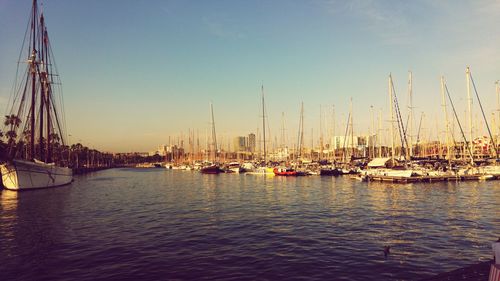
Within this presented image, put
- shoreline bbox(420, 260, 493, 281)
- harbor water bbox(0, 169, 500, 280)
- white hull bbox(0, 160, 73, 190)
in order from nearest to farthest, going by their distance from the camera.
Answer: shoreline bbox(420, 260, 493, 281), harbor water bbox(0, 169, 500, 280), white hull bbox(0, 160, 73, 190)

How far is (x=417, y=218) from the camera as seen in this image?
1113 inches

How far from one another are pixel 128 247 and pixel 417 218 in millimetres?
24273

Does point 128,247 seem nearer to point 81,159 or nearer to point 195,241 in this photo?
point 195,241

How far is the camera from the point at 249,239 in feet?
72.8

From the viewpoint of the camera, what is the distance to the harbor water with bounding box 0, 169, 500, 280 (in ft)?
52.6

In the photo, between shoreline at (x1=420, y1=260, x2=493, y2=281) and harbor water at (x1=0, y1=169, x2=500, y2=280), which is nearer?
shoreline at (x1=420, y1=260, x2=493, y2=281)

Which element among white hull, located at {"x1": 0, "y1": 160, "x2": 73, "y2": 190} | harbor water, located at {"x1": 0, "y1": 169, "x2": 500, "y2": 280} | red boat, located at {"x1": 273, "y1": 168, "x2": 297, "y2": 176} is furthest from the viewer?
red boat, located at {"x1": 273, "y1": 168, "x2": 297, "y2": 176}

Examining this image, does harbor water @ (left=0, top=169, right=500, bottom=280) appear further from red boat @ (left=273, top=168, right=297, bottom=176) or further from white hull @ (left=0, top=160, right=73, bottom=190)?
red boat @ (left=273, top=168, right=297, bottom=176)

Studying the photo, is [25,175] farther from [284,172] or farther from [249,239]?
[284,172]

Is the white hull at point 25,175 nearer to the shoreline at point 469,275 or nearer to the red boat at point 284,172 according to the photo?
the red boat at point 284,172

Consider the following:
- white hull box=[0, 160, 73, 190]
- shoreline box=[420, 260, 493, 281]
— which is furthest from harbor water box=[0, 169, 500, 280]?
white hull box=[0, 160, 73, 190]

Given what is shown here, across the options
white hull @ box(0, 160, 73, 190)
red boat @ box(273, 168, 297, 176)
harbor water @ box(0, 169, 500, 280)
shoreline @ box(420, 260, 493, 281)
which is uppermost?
white hull @ box(0, 160, 73, 190)

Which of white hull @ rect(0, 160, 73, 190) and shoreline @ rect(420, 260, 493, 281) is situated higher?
white hull @ rect(0, 160, 73, 190)

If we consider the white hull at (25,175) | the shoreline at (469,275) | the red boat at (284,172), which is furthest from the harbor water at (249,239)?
the red boat at (284,172)
